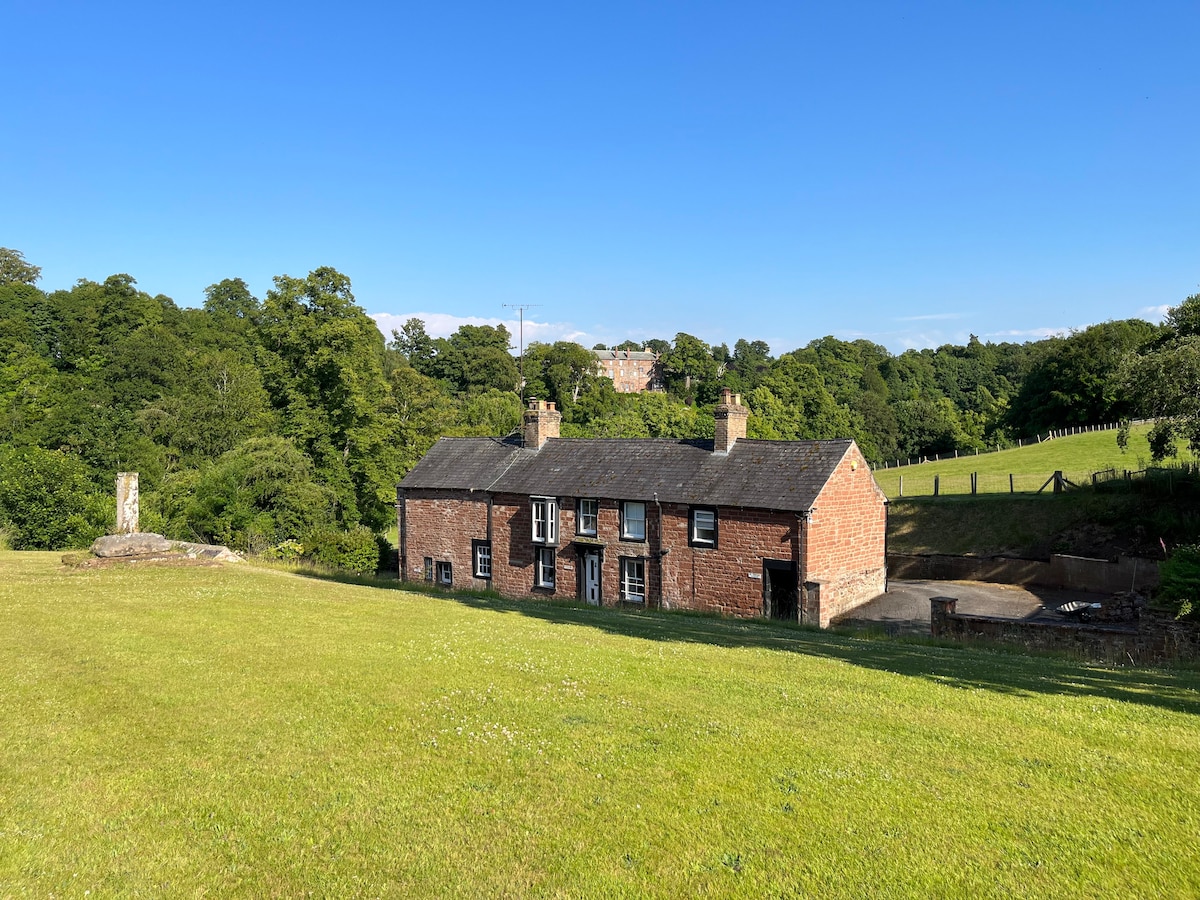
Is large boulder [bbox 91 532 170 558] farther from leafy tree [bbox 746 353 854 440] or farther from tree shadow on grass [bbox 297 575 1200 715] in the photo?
leafy tree [bbox 746 353 854 440]

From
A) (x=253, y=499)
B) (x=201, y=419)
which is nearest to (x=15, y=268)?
(x=201, y=419)

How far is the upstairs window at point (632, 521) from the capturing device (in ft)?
110

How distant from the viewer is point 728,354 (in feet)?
614

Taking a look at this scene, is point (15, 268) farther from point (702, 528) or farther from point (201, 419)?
point (702, 528)

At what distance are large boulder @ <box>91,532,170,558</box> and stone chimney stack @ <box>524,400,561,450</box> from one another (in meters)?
17.0

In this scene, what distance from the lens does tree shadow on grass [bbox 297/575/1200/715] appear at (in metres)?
13.9

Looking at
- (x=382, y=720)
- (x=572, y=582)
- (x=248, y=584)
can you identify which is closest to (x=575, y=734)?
(x=382, y=720)

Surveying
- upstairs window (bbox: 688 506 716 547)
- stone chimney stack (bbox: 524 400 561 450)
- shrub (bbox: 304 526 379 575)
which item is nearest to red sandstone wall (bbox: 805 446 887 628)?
upstairs window (bbox: 688 506 716 547)

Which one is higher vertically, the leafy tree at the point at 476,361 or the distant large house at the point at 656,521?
the leafy tree at the point at 476,361

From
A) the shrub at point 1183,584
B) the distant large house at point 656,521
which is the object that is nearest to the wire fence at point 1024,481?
the distant large house at point 656,521

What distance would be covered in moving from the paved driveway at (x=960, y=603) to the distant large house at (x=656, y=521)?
102cm

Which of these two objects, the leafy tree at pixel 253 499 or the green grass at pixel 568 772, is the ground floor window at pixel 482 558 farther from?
the green grass at pixel 568 772

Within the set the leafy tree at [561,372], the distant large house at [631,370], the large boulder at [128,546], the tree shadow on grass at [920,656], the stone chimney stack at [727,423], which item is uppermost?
the distant large house at [631,370]

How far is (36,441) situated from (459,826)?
218 feet
